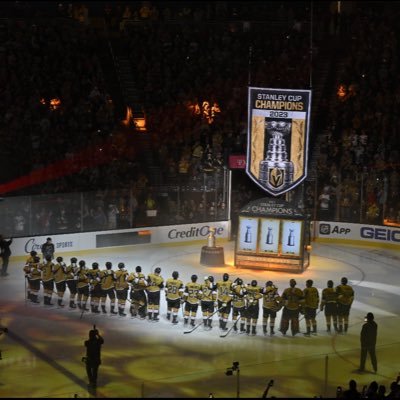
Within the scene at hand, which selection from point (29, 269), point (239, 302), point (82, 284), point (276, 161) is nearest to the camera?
point (239, 302)

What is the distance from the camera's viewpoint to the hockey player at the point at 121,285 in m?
20.0

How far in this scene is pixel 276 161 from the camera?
24.7 metres

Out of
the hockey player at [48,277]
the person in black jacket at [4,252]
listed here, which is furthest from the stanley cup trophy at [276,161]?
the person in black jacket at [4,252]

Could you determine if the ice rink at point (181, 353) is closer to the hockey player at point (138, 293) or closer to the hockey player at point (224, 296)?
the hockey player at point (138, 293)

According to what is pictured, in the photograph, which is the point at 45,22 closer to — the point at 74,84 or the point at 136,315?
the point at 74,84

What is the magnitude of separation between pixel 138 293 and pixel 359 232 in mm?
11198

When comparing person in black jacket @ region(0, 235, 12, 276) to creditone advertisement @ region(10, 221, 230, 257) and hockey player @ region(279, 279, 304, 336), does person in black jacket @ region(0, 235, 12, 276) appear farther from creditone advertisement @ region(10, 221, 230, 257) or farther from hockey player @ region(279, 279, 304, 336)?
hockey player @ region(279, 279, 304, 336)

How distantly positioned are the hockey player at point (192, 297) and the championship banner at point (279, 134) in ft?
20.5

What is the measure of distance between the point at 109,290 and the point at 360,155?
13.0 m

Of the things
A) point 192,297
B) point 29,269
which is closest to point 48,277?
point 29,269

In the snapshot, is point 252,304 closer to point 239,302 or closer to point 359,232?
point 239,302

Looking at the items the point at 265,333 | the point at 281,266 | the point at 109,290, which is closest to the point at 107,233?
the point at 281,266

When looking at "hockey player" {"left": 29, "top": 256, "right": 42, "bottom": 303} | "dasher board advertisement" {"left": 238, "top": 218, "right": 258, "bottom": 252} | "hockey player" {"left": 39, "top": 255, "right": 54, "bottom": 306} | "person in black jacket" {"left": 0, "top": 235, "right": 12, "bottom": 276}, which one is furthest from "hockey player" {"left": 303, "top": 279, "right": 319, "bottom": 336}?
"person in black jacket" {"left": 0, "top": 235, "right": 12, "bottom": 276}

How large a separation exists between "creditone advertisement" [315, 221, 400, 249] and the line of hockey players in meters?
8.98
